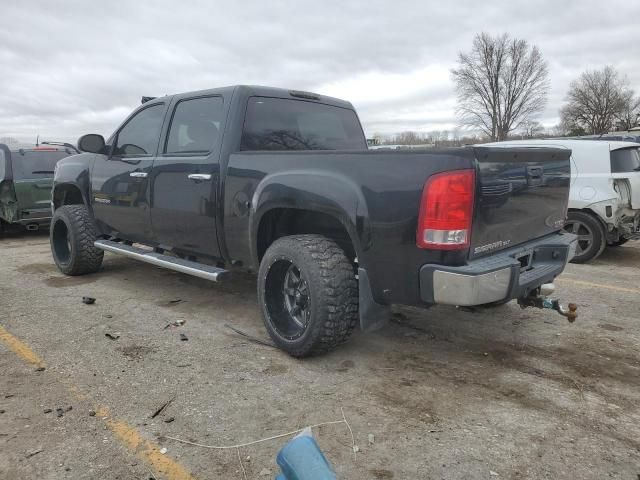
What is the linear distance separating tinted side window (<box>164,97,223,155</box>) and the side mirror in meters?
1.11

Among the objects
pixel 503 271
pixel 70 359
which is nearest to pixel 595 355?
pixel 503 271

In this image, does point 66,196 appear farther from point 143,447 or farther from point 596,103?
point 596,103

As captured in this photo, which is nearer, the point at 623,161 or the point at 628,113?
the point at 623,161

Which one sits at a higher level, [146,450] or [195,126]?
[195,126]

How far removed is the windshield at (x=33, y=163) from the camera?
29.5 ft

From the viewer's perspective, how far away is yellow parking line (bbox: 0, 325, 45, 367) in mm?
3627

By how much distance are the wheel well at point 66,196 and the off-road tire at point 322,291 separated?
3820 millimetres

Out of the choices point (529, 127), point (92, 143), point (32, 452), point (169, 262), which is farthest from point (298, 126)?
point (529, 127)

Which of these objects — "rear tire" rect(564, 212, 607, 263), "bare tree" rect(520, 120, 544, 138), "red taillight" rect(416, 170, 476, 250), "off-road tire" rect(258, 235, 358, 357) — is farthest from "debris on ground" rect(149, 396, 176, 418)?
"bare tree" rect(520, 120, 544, 138)

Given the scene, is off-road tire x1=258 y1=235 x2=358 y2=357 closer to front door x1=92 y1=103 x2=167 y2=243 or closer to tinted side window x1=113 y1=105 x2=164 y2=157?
front door x1=92 y1=103 x2=167 y2=243

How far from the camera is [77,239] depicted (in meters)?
5.75

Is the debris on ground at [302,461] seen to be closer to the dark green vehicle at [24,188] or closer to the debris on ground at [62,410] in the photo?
the debris on ground at [62,410]

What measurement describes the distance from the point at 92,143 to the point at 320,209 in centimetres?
316

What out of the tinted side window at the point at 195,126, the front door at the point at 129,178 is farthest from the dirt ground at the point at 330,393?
the tinted side window at the point at 195,126
